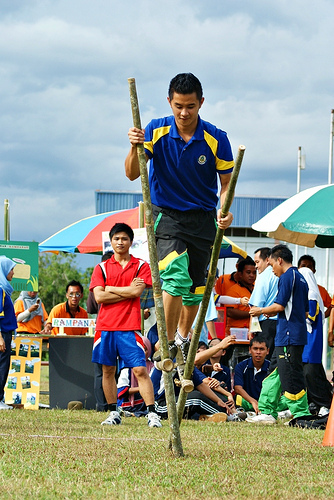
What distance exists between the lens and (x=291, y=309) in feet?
29.2

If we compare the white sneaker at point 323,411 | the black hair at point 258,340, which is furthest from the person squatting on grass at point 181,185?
the black hair at point 258,340

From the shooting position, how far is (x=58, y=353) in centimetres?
1108

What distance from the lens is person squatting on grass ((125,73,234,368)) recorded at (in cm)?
576

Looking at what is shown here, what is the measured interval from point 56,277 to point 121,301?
38099mm

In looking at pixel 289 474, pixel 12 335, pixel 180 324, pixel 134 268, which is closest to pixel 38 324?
pixel 12 335

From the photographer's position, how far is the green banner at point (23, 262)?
11.2 meters

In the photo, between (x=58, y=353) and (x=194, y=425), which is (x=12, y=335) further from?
(x=194, y=425)

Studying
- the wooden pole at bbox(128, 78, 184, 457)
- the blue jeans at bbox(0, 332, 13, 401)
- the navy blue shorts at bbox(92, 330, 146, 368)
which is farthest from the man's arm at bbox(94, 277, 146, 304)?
the wooden pole at bbox(128, 78, 184, 457)

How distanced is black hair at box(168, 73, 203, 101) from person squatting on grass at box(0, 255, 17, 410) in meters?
5.50

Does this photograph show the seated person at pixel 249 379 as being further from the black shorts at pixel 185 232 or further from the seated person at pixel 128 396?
the black shorts at pixel 185 232

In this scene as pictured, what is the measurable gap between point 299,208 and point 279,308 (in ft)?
5.18

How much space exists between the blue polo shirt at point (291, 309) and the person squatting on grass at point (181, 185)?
10.1 ft

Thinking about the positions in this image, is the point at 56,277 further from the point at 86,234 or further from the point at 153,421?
the point at 153,421

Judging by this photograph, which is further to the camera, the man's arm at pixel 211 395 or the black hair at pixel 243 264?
the black hair at pixel 243 264
